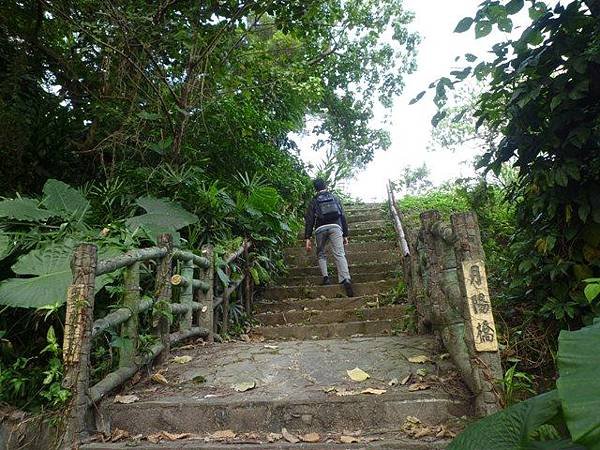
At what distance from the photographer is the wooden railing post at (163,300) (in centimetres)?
341

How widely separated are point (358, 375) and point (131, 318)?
5.25 feet

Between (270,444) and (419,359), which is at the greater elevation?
(419,359)

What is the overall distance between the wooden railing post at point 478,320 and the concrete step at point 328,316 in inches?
110

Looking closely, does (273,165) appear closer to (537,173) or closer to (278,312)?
(278,312)

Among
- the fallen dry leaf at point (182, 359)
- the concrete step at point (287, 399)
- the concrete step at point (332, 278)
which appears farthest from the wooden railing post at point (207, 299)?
the concrete step at point (332, 278)

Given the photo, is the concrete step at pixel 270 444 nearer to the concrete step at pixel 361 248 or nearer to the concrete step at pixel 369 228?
the concrete step at pixel 361 248

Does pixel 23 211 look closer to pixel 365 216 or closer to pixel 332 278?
pixel 332 278

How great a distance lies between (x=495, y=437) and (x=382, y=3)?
44.5 feet

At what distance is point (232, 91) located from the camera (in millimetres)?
5734

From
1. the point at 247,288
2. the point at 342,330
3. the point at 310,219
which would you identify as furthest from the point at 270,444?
the point at 310,219

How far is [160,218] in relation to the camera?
4324 mm

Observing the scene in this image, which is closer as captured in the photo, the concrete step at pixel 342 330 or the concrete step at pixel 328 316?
the concrete step at pixel 342 330

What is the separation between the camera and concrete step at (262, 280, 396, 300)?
6.20m

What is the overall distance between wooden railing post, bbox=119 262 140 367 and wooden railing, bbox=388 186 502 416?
213 cm
